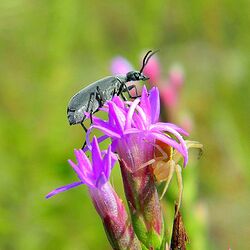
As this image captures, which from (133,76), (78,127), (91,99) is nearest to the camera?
(91,99)

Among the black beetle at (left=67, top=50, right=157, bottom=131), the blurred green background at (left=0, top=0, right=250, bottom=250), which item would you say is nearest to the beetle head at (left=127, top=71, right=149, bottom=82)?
the black beetle at (left=67, top=50, right=157, bottom=131)

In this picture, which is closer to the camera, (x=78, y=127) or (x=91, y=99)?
(x=91, y=99)

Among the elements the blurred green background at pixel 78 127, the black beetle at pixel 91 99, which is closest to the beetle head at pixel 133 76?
the black beetle at pixel 91 99

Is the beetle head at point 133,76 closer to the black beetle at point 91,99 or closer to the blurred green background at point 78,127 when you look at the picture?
the black beetle at point 91,99

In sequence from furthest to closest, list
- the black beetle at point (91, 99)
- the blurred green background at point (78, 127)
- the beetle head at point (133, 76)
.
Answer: the blurred green background at point (78, 127), the beetle head at point (133, 76), the black beetle at point (91, 99)

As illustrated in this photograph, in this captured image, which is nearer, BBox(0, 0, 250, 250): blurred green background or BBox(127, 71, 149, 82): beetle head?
BBox(127, 71, 149, 82): beetle head

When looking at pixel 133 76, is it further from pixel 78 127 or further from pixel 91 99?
pixel 78 127

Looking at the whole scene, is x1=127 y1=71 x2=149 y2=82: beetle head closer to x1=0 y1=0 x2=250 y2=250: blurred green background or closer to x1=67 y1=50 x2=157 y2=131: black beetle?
x1=67 y1=50 x2=157 y2=131: black beetle

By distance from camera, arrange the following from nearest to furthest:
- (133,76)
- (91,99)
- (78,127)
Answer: (91,99), (133,76), (78,127)

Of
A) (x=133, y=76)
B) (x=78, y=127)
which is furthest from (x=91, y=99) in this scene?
(x=78, y=127)
